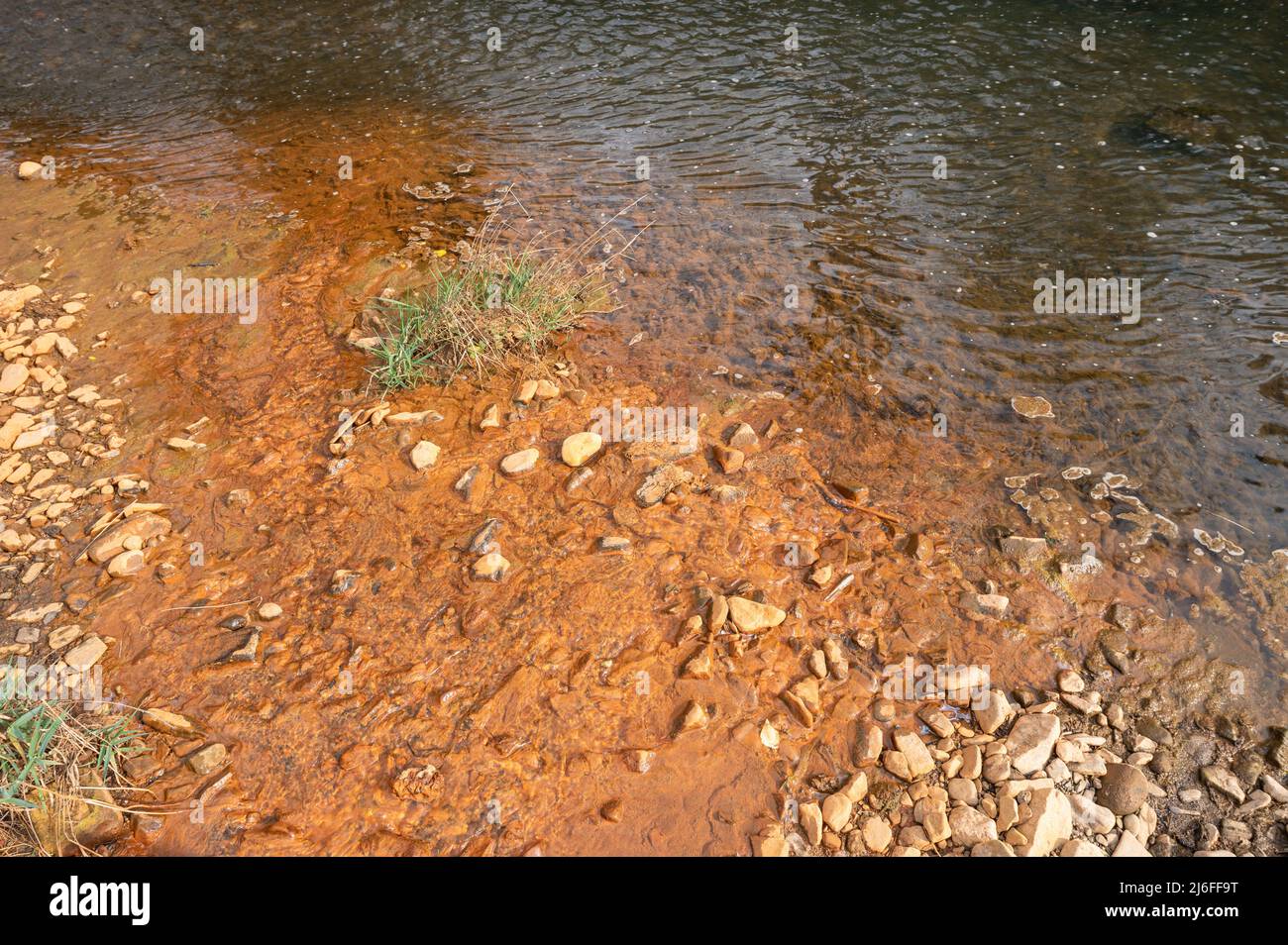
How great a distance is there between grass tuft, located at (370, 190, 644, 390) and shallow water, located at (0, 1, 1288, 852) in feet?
0.85

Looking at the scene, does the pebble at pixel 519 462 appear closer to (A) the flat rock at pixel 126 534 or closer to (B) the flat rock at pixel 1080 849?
(A) the flat rock at pixel 126 534

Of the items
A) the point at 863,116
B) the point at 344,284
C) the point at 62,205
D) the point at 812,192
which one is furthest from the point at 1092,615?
the point at 62,205

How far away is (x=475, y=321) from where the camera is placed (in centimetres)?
450

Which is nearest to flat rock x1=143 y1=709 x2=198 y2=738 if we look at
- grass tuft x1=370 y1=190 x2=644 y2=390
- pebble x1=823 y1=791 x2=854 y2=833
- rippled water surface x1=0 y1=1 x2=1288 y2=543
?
grass tuft x1=370 y1=190 x2=644 y2=390

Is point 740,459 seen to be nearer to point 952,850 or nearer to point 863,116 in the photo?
point 952,850

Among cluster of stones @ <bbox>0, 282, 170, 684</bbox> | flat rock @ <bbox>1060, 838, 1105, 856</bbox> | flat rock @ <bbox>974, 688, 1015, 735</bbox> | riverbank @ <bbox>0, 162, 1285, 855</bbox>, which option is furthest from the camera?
cluster of stones @ <bbox>0, 282, 170, 684</bbox>

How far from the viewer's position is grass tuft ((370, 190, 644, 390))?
4.46 meters

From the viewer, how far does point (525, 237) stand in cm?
578

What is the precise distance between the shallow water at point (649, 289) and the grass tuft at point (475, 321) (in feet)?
0.85

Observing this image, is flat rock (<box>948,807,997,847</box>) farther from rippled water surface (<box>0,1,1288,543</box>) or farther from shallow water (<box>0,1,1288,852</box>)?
rippled water surface (<box>0,1,1288,543</box>)

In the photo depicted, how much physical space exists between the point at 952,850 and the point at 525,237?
4.62 meters

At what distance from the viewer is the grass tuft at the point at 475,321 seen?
446cm

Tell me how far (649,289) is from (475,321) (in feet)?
4.17
